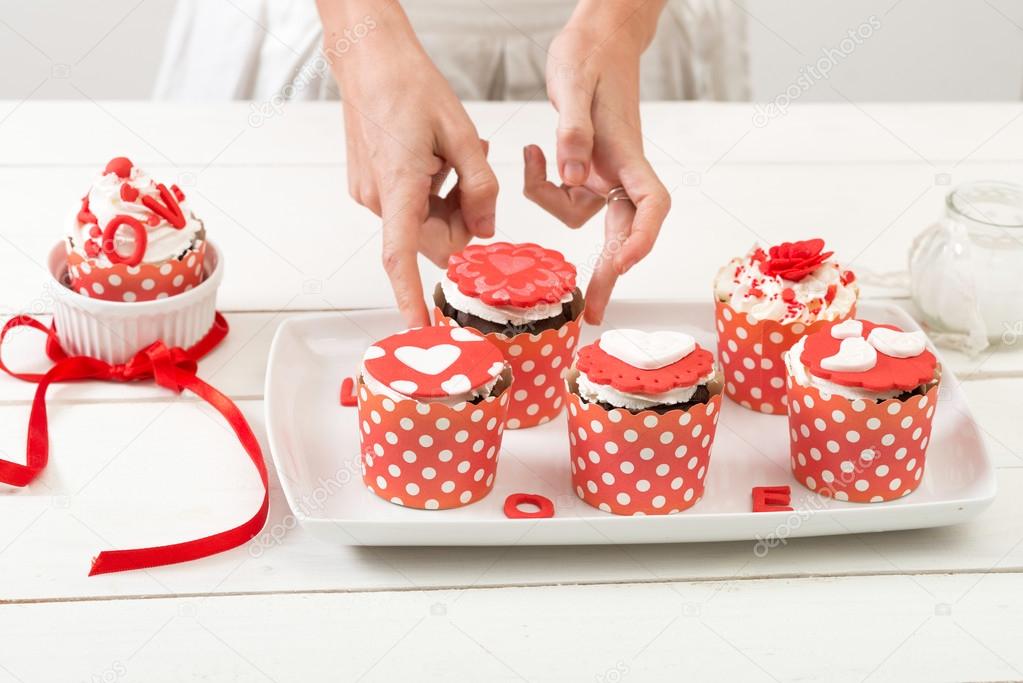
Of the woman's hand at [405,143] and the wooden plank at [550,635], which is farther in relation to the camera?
the woman's hand at [405,143]

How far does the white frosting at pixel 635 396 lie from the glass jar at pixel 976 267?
0.53 m

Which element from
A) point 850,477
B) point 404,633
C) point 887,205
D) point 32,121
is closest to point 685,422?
point 850,477

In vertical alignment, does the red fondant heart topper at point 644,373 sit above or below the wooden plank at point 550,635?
above

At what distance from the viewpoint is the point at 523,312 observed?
56.2 inches

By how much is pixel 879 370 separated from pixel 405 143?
2.08 ft

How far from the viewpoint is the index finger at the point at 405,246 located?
1.45m

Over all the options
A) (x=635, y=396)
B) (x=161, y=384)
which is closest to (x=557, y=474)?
(x=635, y=396)

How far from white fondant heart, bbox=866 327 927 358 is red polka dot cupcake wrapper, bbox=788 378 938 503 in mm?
44

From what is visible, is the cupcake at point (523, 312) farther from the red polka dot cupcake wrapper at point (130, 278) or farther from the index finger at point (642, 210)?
the red polka dot cupcake wrapper at point (130, 278)

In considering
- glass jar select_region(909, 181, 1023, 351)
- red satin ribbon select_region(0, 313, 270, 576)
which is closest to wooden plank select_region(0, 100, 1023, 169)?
glass jar select_region(909, 181, 1023, 351)

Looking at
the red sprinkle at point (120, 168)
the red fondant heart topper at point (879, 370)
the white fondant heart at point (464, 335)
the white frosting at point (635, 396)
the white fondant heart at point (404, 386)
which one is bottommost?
the white frosting at point (635, 396)

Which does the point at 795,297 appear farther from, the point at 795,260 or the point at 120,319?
the point at 120,319

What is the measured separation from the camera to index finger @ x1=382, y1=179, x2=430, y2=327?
1452 mm

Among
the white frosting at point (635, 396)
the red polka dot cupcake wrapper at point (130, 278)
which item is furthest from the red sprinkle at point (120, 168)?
the white frosting at point (635, 396)
